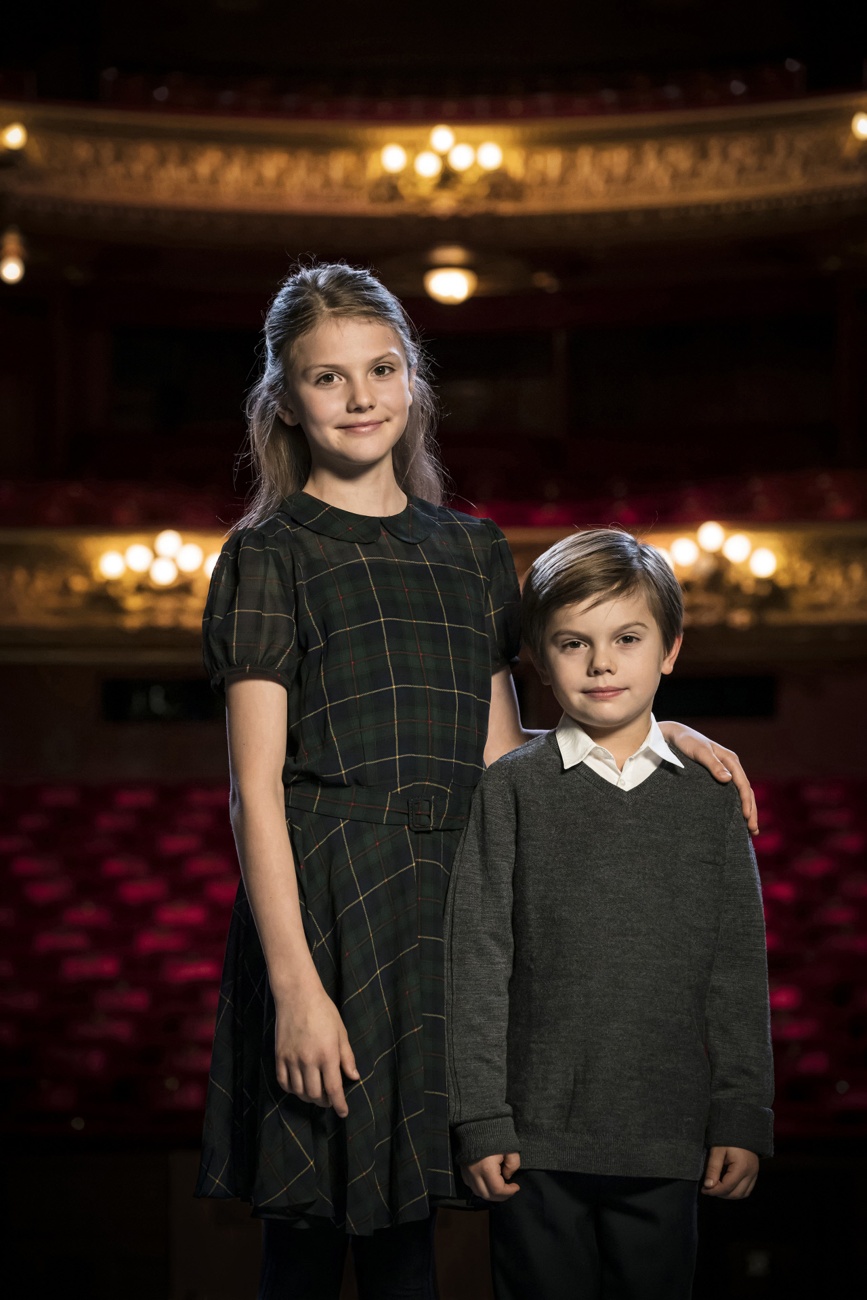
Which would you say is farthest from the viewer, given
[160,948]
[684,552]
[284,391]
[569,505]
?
[569,505]

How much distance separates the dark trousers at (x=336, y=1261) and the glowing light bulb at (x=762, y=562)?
10.5 feet

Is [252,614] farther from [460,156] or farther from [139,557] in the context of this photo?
[460,156]

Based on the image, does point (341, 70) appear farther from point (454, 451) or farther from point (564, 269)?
point (454, 451)

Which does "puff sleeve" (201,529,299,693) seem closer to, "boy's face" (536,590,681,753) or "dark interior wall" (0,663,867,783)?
"boy's face" (536,590,681,753)

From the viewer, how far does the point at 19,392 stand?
4.80 m

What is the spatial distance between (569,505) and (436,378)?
22.7 inches

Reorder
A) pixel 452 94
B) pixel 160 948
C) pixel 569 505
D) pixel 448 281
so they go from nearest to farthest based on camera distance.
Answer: pixel 160 948
pixel 569 505
pixel 448 281
pixel 452 94

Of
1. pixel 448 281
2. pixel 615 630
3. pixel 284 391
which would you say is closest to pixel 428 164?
pixel 448 281

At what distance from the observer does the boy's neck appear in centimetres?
75

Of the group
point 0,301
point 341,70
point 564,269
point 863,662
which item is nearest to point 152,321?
point 0,301

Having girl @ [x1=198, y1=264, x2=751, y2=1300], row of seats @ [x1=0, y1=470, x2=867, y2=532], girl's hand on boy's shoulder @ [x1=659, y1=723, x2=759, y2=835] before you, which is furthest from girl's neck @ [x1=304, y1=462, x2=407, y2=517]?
row of seats @ [x1=0, y1=470, x2=867, y2=532]

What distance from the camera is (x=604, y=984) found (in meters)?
0.71

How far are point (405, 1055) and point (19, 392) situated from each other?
4.49 meters

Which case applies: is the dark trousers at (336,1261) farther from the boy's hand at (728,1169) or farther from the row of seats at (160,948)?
the row of seats at (160,948)
